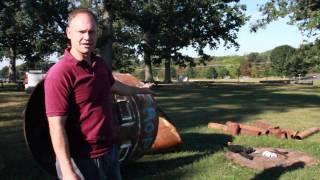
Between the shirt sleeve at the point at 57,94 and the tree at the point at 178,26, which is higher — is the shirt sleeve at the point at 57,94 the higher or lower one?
the lower one

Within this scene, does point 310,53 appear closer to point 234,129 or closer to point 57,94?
point 234,129

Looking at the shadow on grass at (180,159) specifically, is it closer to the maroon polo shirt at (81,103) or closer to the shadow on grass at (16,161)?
the shadow on grass at (16,161)

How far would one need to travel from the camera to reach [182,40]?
43.8 m

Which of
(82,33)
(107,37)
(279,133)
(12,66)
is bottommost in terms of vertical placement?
(279,133)

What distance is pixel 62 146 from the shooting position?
3.76 m

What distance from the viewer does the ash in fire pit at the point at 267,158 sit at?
8.39 metres

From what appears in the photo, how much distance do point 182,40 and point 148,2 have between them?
22.8 ft

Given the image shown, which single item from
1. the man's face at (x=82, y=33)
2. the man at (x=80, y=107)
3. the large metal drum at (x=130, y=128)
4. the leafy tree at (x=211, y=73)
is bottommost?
the leafy tree at (x=211, y=73)

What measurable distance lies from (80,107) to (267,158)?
18.0 ft

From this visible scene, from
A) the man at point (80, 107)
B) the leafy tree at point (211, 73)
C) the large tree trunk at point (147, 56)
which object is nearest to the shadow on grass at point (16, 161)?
the man at point (80, 107)

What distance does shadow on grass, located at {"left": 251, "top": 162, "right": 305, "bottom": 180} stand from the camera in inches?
306

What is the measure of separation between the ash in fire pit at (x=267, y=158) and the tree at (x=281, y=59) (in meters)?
57.3

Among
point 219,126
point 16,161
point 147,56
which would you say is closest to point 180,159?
point 16,161

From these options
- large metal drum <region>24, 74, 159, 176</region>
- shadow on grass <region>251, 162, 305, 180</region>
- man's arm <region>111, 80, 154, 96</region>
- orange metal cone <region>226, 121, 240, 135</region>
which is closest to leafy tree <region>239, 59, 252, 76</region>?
orange metal cone <region>226, 121, 240, 135</region>
